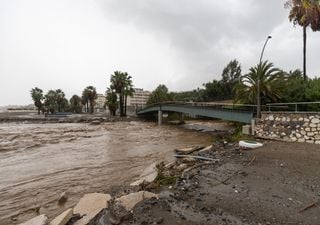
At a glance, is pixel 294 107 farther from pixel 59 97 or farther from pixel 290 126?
pixel 59 97

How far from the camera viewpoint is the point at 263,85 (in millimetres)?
22844

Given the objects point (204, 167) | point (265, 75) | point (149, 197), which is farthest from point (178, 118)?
point (149, 197)

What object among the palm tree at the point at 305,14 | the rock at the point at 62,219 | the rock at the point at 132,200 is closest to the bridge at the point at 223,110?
the palm tree at the point at 305,14

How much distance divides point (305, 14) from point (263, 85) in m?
8.61

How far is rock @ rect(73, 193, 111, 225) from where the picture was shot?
582cm

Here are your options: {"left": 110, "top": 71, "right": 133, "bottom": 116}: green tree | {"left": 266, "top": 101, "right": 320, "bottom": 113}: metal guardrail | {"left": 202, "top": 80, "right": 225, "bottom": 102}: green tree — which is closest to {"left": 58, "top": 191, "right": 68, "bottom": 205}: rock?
{"left": 266, "top": 101, "right": 320, "bottom": 113}: metal guardrail

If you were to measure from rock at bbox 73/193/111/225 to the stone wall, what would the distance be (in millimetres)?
13613

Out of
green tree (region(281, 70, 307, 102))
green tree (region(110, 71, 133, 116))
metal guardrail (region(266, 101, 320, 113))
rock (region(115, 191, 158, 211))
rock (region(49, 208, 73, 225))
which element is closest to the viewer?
rock (region(49, 208, 73, 225))

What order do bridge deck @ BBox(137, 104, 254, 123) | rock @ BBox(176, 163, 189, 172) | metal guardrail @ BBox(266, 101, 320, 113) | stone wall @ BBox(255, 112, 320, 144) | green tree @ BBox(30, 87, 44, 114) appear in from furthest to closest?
green tree @ BBox(30, 87, 44, 114), bridge deck @ BBox(137, 104, 254, 123), metal guardrail @ BBox(266, 101, 320, 113), stone wall @ BBox(255, 112, 320, 144), rock @ BBox(176, 163, 189, 172)

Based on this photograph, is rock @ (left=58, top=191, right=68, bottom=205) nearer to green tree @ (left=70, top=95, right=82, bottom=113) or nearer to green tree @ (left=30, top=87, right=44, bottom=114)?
green tree @ (left=30, top=87, right=44, bottom=114)

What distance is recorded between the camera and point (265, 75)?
968 inches

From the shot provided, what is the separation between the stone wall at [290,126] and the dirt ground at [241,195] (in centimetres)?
508

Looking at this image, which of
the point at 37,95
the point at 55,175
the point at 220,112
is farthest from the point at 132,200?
the point at 37,95

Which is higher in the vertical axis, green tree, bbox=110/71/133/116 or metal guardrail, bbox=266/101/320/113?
green tree, bbox=110/71/133/116
